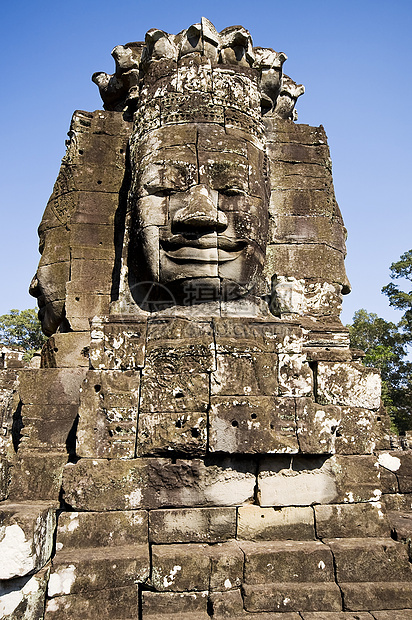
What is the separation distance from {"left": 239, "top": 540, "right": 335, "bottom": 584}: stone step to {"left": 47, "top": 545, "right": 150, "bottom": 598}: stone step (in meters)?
0.76

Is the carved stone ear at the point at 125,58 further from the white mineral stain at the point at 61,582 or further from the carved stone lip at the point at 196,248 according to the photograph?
the white mineral stain at the point at 61,582

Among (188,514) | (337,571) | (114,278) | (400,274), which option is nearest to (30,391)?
(114,278)

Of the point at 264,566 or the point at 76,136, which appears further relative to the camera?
the point at 76,136

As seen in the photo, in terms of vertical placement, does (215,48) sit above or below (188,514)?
above

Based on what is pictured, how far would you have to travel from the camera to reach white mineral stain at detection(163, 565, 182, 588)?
3.56m

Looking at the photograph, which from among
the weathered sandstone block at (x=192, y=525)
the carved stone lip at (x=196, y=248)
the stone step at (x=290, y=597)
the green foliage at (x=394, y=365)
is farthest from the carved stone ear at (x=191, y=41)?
the green foliage at (x=394, y=365)

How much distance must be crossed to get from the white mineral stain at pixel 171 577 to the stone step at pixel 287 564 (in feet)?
1.63

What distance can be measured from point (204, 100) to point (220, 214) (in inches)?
53.1

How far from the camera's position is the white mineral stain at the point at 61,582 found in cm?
346

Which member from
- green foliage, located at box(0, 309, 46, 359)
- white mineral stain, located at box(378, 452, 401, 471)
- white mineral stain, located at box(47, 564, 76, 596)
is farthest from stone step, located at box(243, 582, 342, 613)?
green foliage, located at box(0, 309, 46, 359)

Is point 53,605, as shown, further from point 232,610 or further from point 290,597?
point 290,597

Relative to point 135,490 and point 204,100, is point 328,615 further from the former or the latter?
point 204,100

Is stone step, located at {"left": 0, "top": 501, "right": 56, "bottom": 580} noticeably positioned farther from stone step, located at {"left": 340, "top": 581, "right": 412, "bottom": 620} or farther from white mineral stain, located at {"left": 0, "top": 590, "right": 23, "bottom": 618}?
stone step, located at {"left": 340, "top": 581, "right": 412, "bottom": 620}

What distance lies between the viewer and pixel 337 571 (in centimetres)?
373
